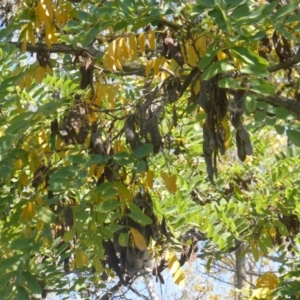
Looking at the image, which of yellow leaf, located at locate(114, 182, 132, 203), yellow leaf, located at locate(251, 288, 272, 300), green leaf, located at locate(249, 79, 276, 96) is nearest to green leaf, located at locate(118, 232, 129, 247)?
yellow leaf, located at locate(114, 182, 132, 203)

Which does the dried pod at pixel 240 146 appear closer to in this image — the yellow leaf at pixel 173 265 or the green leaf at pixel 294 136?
the green leaf at pixel 294 136

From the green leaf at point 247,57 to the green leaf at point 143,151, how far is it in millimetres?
458

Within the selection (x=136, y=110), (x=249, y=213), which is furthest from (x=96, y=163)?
A: (x=249, y=213)

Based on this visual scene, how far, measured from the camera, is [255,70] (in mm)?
1974

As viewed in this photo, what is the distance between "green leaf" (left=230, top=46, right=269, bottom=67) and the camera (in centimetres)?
197

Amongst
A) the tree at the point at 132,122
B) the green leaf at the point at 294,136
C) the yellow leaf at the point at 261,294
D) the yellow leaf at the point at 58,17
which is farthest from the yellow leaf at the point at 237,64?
the yellow leaf at the point at 261,294

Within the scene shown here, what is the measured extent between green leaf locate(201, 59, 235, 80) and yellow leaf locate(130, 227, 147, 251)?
2.04 feet

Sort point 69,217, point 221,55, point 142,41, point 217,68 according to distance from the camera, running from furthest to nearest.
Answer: point 69,217
point 142,41
point 221,55
point 217,68

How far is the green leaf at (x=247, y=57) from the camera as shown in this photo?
197 centimetres

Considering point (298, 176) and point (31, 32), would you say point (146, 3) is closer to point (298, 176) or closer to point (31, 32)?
point (31, 32)

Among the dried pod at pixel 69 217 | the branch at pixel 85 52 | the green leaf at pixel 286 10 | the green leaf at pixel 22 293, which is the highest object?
the branch at pixel 85 52

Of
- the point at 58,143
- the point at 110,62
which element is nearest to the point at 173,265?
the point at 58,143

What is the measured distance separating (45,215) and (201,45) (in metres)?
0.82

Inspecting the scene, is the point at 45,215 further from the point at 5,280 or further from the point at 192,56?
the point at 192,56
